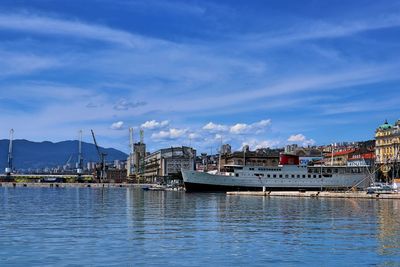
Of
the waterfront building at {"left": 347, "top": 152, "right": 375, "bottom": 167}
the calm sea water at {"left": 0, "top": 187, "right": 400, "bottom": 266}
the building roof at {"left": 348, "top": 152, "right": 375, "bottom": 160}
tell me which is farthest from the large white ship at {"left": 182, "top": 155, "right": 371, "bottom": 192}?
the calm sea water at {"left": 0, "top": 187, "right": 400, "bottom": 266}

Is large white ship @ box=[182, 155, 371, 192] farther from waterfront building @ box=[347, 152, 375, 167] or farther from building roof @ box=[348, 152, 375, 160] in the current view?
building roof @ box=[348, 152, 375, 160]

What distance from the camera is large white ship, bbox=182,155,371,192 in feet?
472

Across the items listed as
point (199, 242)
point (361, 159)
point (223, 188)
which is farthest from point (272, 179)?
point (199, 242)

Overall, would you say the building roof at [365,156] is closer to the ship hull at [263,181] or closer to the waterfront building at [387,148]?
the waterfront building at [387,148]

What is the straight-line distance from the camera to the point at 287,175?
146500mm

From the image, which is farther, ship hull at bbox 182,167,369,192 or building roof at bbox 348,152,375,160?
building roof at bbox 348,152,375,160

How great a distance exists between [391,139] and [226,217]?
128 metres

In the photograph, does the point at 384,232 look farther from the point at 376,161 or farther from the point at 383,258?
the point at 376,161

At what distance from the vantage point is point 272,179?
479 ft

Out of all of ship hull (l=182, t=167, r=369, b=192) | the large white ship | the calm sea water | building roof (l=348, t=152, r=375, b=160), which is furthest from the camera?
building roof (l=348, t=152, r=375, b=160)

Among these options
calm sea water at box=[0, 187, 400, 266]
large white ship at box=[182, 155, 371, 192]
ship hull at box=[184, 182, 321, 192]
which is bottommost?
calm sea water at box=[0, 187, 400, 266]

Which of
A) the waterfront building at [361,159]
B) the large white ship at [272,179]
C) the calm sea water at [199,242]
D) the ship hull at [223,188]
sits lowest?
the calm sea water at [199,242]

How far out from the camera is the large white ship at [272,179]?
472 ft

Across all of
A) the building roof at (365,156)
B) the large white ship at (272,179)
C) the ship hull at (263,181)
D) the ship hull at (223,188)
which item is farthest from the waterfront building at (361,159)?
the ship hull at (223,188)
